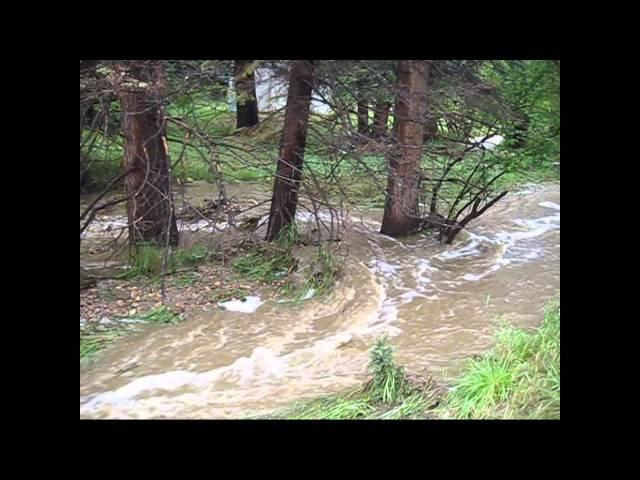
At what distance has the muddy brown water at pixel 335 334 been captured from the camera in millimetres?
3854

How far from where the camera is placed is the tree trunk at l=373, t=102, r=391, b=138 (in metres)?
6.79

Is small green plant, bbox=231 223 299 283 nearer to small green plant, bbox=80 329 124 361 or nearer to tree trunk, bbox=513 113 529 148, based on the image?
small green plant, bbox=80 329 124 361

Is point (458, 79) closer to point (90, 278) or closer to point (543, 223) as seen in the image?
point (543, 223)

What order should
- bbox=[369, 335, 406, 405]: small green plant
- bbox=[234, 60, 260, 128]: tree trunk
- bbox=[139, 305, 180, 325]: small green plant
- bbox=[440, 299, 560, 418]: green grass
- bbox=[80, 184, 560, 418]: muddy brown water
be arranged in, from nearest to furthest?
bbox=[440, 299, 560, 418]: green grass, bbox=[369, 335, 406, 405]: small green plant, bbox=[80, 184, 560, 418]: muddy brown water, bbox=[139, 305, 180, 325]: small green plant, bbox=[234, 60, 260, 128]: tree trunk

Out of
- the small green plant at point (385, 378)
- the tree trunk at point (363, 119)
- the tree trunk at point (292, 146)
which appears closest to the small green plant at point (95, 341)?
the small green plant at point (385, 378)

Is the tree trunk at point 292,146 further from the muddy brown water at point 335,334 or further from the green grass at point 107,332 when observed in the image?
the green grass at point 107,332

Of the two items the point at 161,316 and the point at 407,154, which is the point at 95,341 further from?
the point at 407,154

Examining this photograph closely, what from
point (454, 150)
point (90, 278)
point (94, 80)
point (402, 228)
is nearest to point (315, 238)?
point (402, 228)

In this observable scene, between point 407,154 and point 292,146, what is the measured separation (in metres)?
1.26

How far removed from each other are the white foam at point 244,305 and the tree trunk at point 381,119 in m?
2.34

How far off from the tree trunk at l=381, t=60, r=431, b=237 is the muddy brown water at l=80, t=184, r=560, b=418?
366 mm

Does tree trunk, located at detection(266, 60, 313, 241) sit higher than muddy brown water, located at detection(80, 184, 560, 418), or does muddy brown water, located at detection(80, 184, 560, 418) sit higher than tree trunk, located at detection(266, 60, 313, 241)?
tree trunk, located at detection(266, 60, 313, 241)

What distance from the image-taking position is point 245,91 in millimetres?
7168

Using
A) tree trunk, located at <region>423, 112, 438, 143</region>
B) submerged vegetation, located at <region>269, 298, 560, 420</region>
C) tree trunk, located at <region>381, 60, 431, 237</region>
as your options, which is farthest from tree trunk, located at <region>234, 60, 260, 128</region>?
submerged vegetation, located at <region>269, 298, 560, 420</region>
